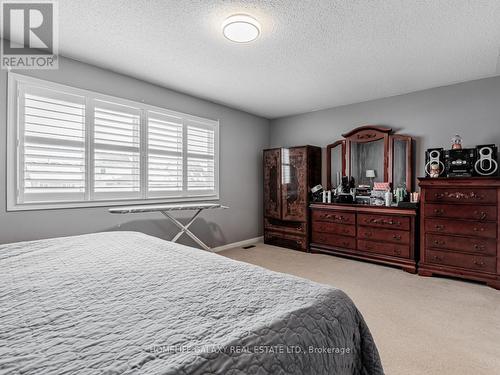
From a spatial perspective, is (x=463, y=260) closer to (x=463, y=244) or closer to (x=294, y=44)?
(x=463, y=244)

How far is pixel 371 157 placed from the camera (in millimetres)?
4223

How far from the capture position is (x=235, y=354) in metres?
0.71

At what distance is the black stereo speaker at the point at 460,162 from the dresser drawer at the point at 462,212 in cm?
40

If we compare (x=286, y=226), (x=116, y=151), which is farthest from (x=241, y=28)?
(x=286, y=226)

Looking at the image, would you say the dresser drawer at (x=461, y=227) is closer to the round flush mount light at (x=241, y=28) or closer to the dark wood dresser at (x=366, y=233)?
the dark wood dresser at (x=366, y=233)

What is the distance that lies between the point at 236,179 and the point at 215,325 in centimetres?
398

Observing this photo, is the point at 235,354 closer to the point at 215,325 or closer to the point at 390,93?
the point at 215,325

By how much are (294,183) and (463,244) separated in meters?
2.43

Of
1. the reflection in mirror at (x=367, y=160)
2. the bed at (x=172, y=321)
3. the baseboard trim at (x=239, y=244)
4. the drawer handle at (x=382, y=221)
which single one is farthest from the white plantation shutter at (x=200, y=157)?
the bed at (x=172, y=321)

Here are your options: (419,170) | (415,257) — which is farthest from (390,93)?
(415,257)

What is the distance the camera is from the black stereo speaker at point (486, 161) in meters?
3.03

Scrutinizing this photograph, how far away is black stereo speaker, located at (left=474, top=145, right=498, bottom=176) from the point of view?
9.93ft

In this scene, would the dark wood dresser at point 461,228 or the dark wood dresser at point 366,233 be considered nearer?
the dark wood dresser at point 461,228

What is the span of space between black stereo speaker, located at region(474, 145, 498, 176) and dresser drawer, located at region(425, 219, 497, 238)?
1.97ft
